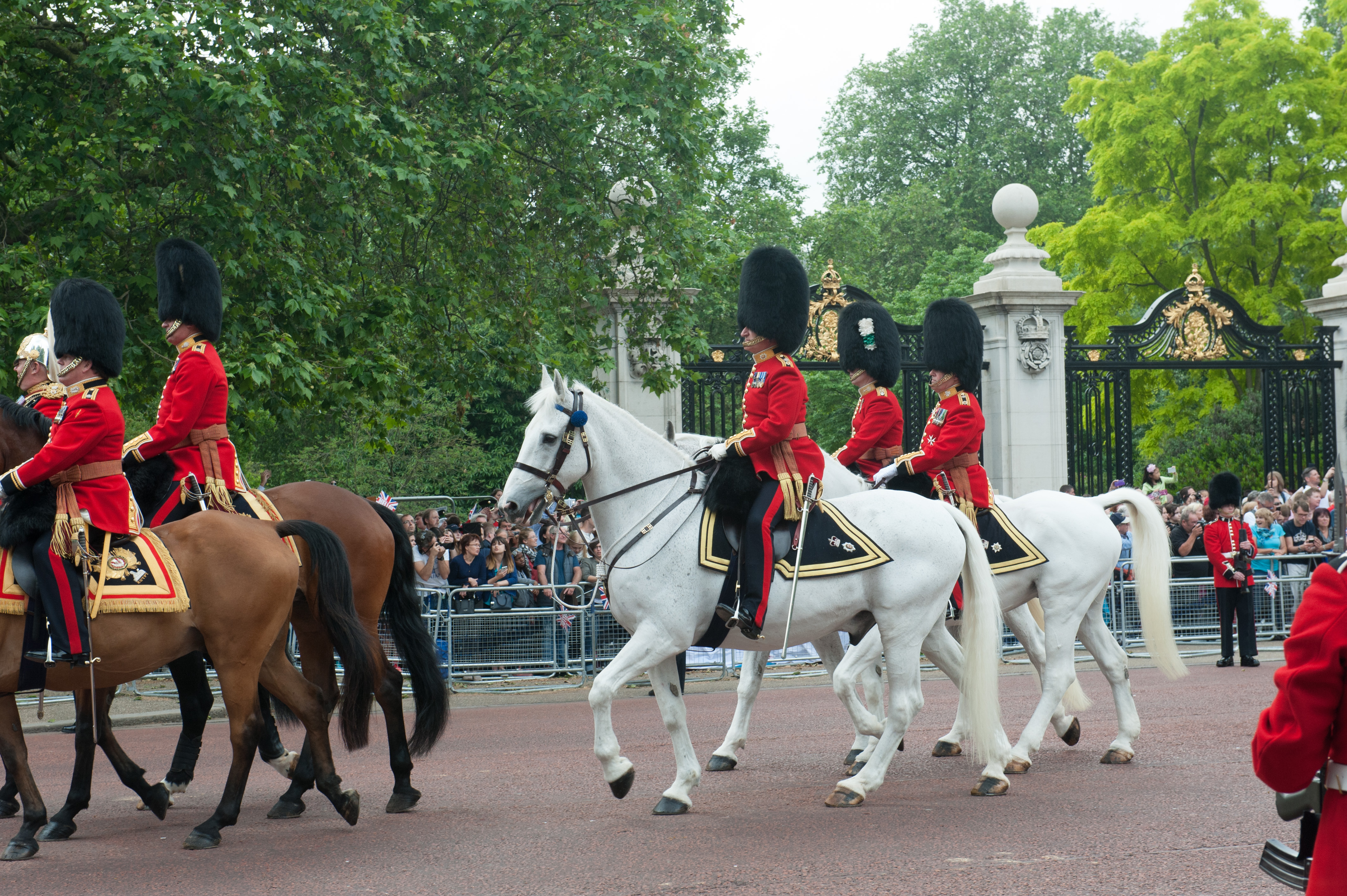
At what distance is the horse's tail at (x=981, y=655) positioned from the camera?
717 centimetres

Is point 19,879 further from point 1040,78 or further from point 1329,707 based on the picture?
point 1040,78

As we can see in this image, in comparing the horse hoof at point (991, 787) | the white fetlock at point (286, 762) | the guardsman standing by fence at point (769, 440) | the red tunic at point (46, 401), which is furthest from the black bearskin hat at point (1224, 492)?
the red tunic at point (46, 401)

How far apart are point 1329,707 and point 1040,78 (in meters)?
46.4

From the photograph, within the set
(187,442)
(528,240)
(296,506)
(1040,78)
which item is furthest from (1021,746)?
(1040,78)

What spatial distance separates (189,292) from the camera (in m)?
7.86

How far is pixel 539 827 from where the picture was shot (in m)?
6.71

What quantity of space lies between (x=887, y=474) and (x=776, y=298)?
1.59m

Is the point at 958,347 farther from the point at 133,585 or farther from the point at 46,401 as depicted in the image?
the point at 46,401

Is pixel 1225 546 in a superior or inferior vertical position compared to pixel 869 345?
inferior

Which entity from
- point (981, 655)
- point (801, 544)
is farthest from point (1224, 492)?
point (801, 544)

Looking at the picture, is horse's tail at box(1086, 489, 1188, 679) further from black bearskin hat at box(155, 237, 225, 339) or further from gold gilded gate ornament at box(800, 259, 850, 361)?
gold gilded gate ornament at box(800, 259, 850, 361)

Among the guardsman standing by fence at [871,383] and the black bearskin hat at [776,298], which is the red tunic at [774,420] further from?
the guardsman standing by fence at [871,383]

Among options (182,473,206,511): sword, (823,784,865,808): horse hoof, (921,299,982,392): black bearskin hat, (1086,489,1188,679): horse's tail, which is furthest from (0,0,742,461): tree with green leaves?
(1086,489,1188,679): horse's tail

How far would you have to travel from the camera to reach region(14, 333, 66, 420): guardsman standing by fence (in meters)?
7.00
